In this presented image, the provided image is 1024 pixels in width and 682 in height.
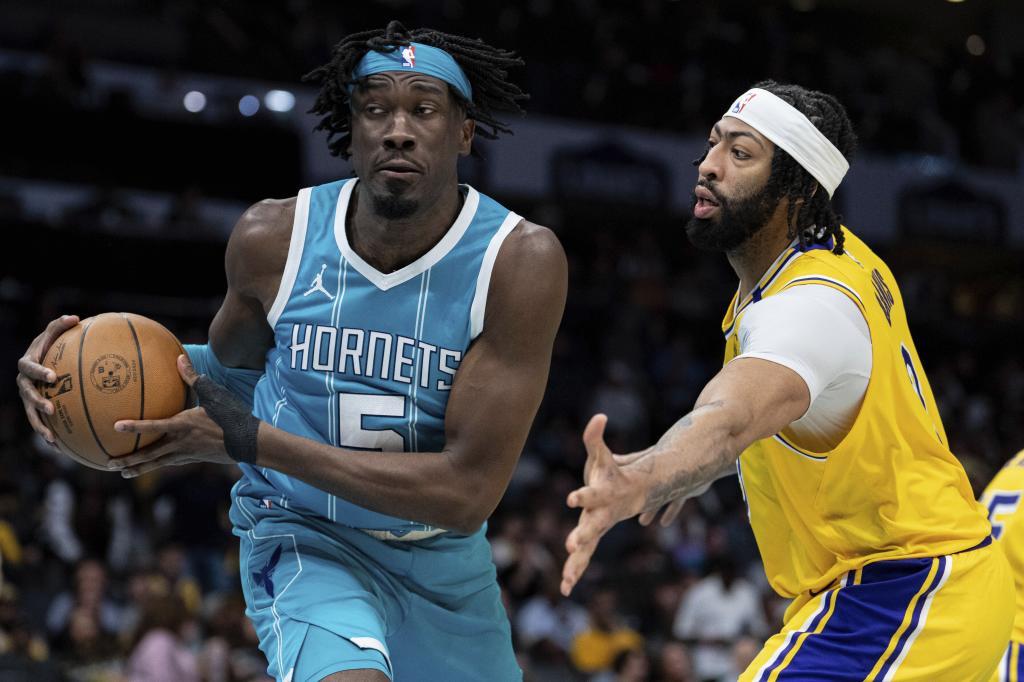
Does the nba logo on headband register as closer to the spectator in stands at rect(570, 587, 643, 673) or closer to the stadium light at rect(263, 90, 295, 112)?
the spectator in stands at rect(570, 587, 643, 673)

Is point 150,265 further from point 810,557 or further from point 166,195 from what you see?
point 810,557

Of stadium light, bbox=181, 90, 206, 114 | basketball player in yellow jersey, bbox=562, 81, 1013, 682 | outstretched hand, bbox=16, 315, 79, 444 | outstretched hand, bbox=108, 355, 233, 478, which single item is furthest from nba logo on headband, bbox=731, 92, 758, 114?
stadium light, bbox=181, 90, 206, 114

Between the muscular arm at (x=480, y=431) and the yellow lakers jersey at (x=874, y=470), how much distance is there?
62 cm

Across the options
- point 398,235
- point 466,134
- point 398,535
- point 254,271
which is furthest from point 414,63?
point 398,535

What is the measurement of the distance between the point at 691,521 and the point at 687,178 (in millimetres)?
6597

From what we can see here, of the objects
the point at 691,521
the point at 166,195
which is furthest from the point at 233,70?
the point at 691,521

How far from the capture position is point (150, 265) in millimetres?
12305

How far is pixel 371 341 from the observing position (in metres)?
3.93

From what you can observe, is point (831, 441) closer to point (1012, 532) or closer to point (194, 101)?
point (1012, 532)

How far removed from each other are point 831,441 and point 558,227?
15535 mm

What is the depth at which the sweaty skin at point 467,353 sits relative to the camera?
3.69m

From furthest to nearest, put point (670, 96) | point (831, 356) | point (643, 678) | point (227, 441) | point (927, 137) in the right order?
point (927, 137), point (670, 96), point (643, 678), point (227, 441), point (831, 356)

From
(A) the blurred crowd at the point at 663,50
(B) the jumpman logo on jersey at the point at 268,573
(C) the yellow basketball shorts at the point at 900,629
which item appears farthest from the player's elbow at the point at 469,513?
(A) the blurred crowd at the point at 663,50

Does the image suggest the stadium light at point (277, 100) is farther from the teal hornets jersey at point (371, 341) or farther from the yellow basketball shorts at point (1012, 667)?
the yellow basketball shorts at point (1012, 667)
